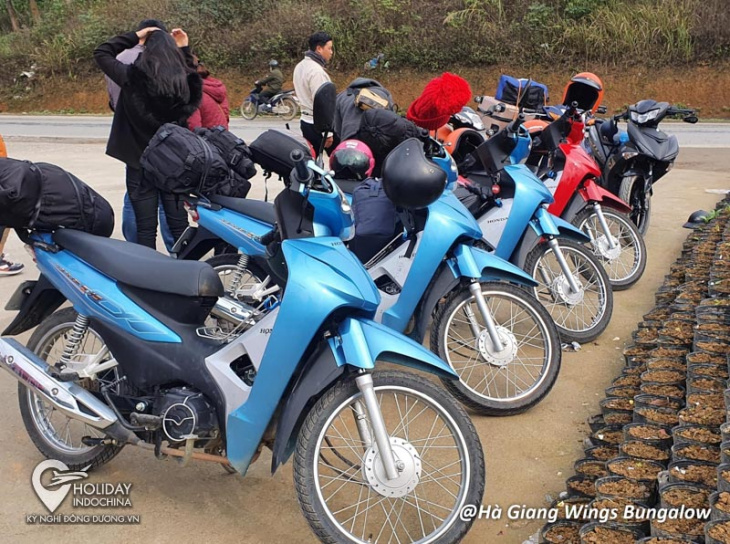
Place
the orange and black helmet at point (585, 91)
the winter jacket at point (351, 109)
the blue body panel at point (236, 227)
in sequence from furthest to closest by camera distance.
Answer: the orange and black helmet at point (585, 91), the winter jacket at point (351, 109), the blue body panel at point (236, 227)

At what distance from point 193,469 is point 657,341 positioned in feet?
7.86

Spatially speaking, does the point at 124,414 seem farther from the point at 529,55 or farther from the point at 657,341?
the point at 529,55

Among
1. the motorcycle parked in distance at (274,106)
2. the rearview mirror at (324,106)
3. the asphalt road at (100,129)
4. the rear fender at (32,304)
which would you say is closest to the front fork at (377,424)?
the rearview mirror at (324,106)

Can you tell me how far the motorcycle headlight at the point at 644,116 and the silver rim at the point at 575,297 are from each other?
203 centimetres

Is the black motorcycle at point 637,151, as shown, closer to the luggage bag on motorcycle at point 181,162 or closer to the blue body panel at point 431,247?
the blue body panel at point 431,247

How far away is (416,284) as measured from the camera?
12.4 ft

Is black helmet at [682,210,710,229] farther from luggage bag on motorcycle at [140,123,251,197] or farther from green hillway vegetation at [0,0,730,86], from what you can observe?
green hillway vegetation at [0,0,730,86]

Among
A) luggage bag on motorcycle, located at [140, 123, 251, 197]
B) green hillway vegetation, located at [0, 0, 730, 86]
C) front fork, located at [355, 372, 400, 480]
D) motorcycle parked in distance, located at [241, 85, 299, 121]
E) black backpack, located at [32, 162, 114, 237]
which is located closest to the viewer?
front fork, located at [355, 372, 400, 480]

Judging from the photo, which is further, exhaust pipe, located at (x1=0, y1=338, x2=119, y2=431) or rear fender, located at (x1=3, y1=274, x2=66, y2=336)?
rear fender, located at (x1=3, y1=274, x2=66, y2=336)

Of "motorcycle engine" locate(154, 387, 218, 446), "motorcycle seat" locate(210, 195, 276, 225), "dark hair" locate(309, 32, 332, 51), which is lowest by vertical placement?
"motorcycle seat" locate(210, 195, 276, 225)

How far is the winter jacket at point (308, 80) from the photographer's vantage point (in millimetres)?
6887

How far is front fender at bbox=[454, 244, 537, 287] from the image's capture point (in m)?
3.67

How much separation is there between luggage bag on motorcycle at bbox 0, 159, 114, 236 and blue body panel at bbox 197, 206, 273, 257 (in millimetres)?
1183

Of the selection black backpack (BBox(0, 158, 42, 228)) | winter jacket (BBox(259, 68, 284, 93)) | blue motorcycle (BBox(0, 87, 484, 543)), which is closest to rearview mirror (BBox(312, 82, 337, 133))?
blue motorcycle (BBox(0, 87, 484, 543))
